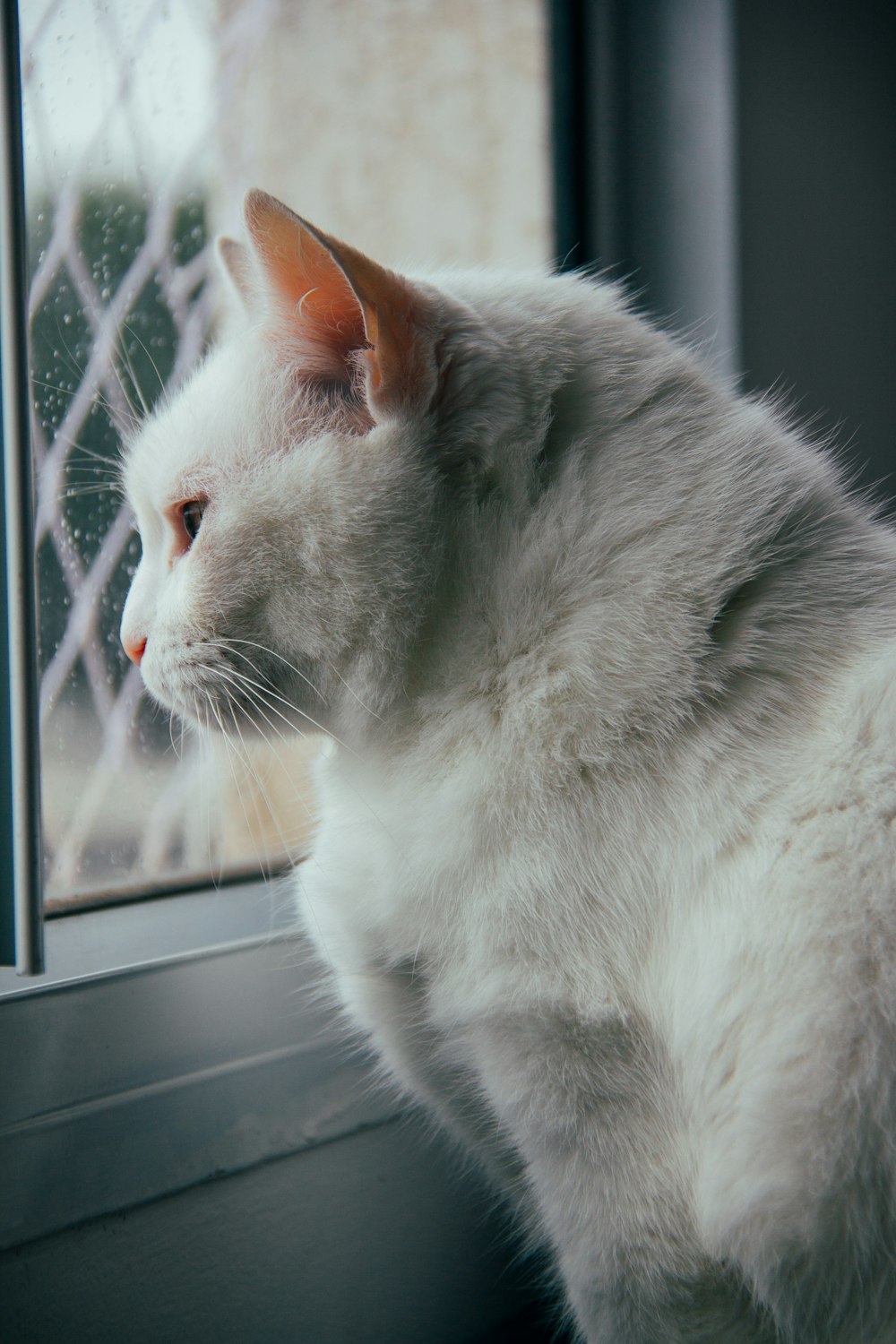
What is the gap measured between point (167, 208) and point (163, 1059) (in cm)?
77

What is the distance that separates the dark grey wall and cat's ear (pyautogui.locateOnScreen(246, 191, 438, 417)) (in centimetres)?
63

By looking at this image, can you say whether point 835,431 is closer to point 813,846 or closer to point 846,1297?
point 813,846

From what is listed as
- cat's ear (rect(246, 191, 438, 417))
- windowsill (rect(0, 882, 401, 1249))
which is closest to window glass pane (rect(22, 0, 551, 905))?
windowsill (rect(0, 882, 401, 1249))

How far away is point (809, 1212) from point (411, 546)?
0.41 meters

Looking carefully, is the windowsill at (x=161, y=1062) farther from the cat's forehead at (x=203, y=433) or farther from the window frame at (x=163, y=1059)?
the cat's forehead at (x=203, y=433)

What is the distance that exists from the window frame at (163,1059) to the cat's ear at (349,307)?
22 centimetres

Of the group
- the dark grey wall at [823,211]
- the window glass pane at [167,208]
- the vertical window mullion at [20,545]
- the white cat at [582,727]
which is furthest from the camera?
the dark grey wall at [823,211]

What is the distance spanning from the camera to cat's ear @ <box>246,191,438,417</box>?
57 cm

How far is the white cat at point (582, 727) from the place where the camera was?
0.54 meters

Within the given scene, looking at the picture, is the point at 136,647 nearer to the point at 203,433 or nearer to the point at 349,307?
the point at 203,433

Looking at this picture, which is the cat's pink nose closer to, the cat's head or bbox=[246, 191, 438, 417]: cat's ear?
the cat's head

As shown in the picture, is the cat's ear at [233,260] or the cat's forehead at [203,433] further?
the cat's ear at [233,260]

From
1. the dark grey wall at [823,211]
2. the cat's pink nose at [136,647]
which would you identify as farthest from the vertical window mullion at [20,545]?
the dark grey wall at [823,211]

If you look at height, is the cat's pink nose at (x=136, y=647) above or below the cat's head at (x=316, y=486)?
below
